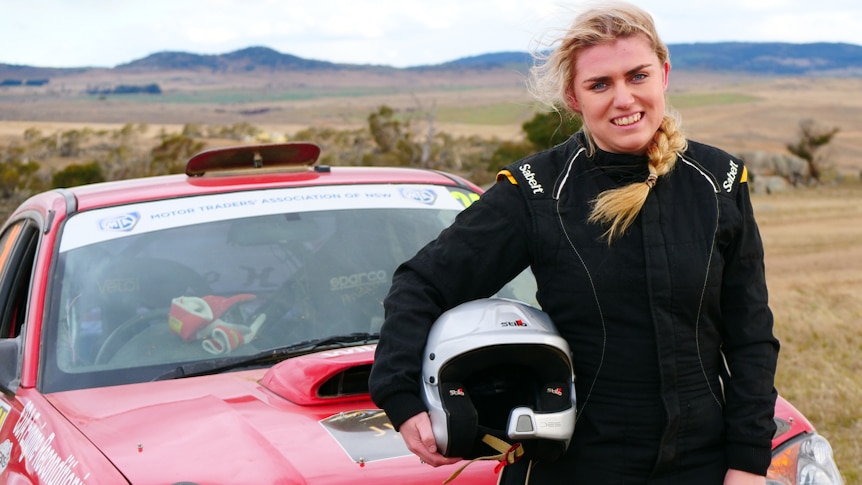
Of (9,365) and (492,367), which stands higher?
(492,367)

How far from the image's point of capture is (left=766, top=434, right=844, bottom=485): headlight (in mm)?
2949

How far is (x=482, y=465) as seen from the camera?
278 centimetres

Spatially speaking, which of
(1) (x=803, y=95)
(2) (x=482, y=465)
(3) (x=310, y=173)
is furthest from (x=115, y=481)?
(1) (x=803, y=95)

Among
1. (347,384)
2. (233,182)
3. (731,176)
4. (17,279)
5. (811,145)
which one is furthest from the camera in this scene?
(811,145)

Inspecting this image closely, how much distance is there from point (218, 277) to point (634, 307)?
6.13ft

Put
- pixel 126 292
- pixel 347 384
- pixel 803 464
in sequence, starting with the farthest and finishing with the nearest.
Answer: pixel 126 292 → pixel 347 384 → pixel 803 464

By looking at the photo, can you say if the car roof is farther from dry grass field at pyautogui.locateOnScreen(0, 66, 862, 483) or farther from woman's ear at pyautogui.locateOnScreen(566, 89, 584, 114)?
woman's ear at pyautogui.locateOnScreen(566, 89, 584, 114)

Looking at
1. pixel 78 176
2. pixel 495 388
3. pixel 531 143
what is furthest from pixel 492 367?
pixel 531 143

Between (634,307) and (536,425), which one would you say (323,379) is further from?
(634,307)

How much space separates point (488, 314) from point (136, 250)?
1.84m

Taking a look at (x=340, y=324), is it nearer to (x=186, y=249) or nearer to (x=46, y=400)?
(x=186, y=249)

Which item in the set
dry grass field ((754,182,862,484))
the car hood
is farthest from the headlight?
dry grass field ((754,182,862,484))

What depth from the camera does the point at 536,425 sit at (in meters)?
2.32

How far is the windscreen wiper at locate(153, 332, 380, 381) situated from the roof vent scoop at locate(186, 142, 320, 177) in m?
1.11
